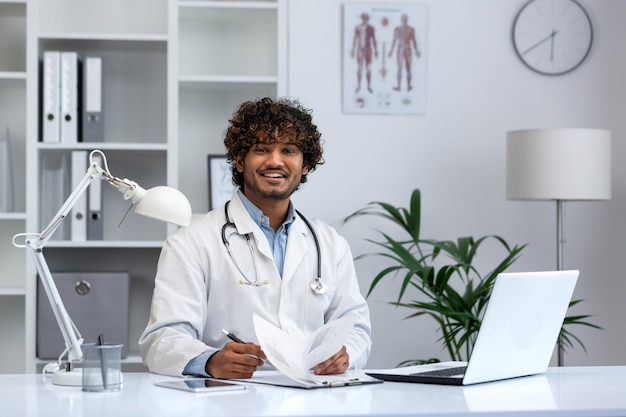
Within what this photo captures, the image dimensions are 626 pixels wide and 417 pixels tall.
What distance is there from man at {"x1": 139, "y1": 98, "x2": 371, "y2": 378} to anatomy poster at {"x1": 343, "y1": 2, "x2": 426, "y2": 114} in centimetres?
118

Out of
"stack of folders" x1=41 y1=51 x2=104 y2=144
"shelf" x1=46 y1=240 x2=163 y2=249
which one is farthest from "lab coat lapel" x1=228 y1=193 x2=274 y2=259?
"stack of folders" x1=41 y1=51 x2=104 y2=144

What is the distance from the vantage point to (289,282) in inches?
93.7

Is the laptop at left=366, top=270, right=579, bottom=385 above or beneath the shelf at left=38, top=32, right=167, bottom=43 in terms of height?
beneath

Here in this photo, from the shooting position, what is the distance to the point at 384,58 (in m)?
3.74

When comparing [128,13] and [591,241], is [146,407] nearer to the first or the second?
[128,13]

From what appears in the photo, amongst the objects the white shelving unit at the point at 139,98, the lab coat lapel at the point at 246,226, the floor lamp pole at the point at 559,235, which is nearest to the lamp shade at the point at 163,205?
the lab coat lapel at the point at 246,226

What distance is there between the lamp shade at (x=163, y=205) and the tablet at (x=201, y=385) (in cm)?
32

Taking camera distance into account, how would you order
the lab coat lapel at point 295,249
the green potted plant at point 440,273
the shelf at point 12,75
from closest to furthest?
the lab coat lapel at point 295,249, the green potted plant at point 440,273, the shelf at point 12,75

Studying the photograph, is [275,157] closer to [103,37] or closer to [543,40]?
[103,37]

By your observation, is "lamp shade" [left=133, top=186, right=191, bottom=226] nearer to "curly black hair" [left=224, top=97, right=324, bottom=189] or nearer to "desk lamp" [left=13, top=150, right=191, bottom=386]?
"desk lamp" [left=13, top=150, right=191, bottom=386]

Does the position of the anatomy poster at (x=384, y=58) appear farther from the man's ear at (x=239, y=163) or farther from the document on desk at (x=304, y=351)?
the document on desk at (x=304, y=351)

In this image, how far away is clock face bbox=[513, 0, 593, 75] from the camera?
3832mm

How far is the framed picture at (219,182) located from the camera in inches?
143

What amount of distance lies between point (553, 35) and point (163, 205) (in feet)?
8.17
